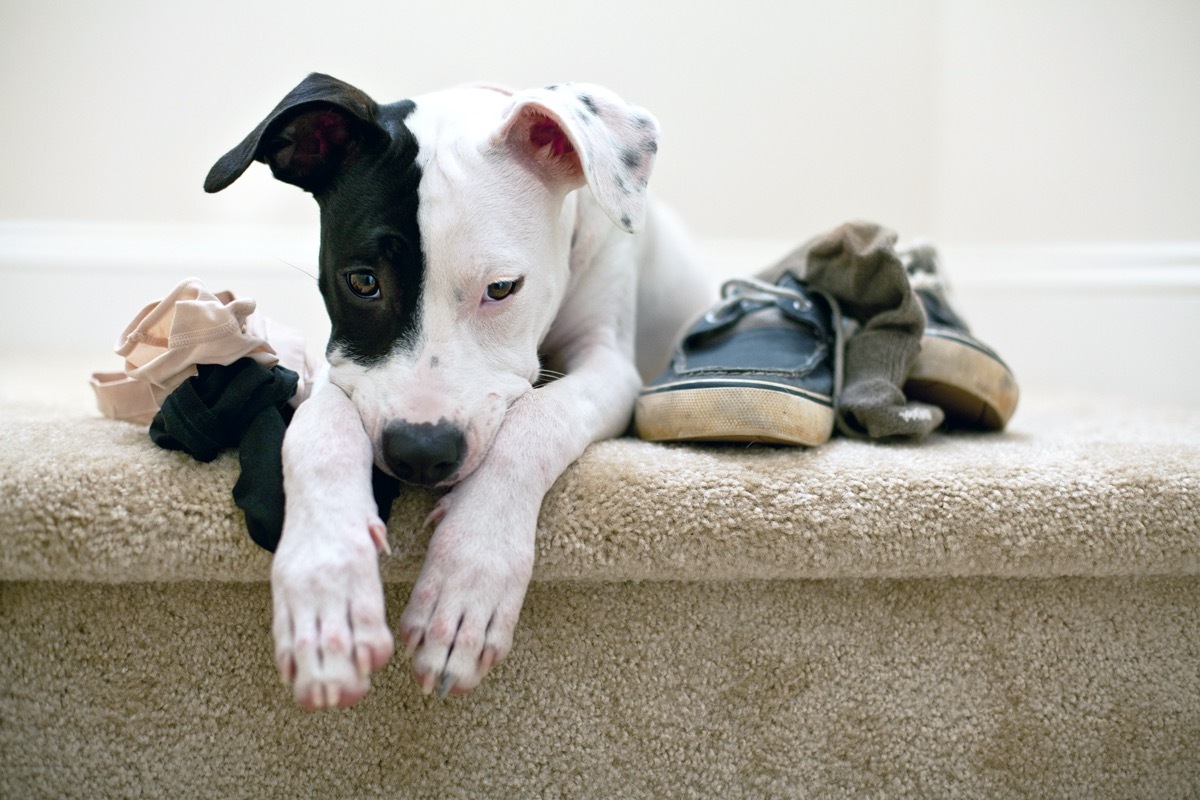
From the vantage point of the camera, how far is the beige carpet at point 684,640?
992mm

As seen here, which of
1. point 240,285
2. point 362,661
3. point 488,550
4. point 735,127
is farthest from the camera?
point 735,127

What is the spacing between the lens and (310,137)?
Answer: 1.12 metres

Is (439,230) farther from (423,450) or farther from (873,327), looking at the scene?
(873,327)

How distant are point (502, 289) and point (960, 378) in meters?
0.80

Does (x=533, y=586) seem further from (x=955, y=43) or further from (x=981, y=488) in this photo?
(x=955, y=43)

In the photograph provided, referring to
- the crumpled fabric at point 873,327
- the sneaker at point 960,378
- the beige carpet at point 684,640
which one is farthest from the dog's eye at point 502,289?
the sneaker at point 960,378

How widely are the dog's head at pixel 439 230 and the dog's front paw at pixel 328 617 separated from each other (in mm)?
161

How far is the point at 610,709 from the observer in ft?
3.45

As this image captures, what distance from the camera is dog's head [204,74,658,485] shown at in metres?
1.00

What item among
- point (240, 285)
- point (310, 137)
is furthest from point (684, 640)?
point (240, 285)

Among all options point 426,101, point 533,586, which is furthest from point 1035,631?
point 426,101

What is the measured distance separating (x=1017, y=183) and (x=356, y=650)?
2.75 m

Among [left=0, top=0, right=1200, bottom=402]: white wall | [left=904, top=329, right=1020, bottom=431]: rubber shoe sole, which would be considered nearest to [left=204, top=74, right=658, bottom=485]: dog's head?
[left=904, top=329, right=1020, bottom=431]: rubber shoe sole

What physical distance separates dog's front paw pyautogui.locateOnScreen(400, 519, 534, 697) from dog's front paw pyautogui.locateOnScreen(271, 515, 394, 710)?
55 millimetres
